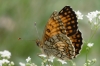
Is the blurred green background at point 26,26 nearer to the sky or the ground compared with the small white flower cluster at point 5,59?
nearer to the sky

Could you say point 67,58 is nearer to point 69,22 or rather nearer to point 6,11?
point 69,22

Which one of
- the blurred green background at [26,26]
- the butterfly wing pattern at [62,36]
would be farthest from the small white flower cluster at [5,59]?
the blurred green background at [26,26]

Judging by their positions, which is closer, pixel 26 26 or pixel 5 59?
pixel 5 59

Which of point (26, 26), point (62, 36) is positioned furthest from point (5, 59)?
point (26, 26)

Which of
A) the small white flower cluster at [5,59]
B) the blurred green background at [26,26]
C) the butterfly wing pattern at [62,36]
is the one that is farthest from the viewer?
→ the blurred green background at [26,26]

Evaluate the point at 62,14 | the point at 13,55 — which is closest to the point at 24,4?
the point at 13,55

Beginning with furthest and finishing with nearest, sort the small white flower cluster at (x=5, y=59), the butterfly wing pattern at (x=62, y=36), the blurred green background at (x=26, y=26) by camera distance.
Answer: the blurred green background at (x=26, y=26) < the butterfly wing pattern at (x=62, y=36) < the small white flower cluster at (x=5, y=59)

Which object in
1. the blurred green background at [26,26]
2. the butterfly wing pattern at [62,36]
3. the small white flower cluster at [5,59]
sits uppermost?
the blurred green background at [26,26]

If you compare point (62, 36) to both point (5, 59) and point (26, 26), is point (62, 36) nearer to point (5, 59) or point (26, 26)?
point (5, 59)

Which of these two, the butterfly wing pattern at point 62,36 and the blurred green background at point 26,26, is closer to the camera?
the butterfly wing pattern at point 62,36

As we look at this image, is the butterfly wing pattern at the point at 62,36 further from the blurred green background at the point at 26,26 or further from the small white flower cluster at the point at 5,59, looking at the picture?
the blurred green background at the point at 26,26
